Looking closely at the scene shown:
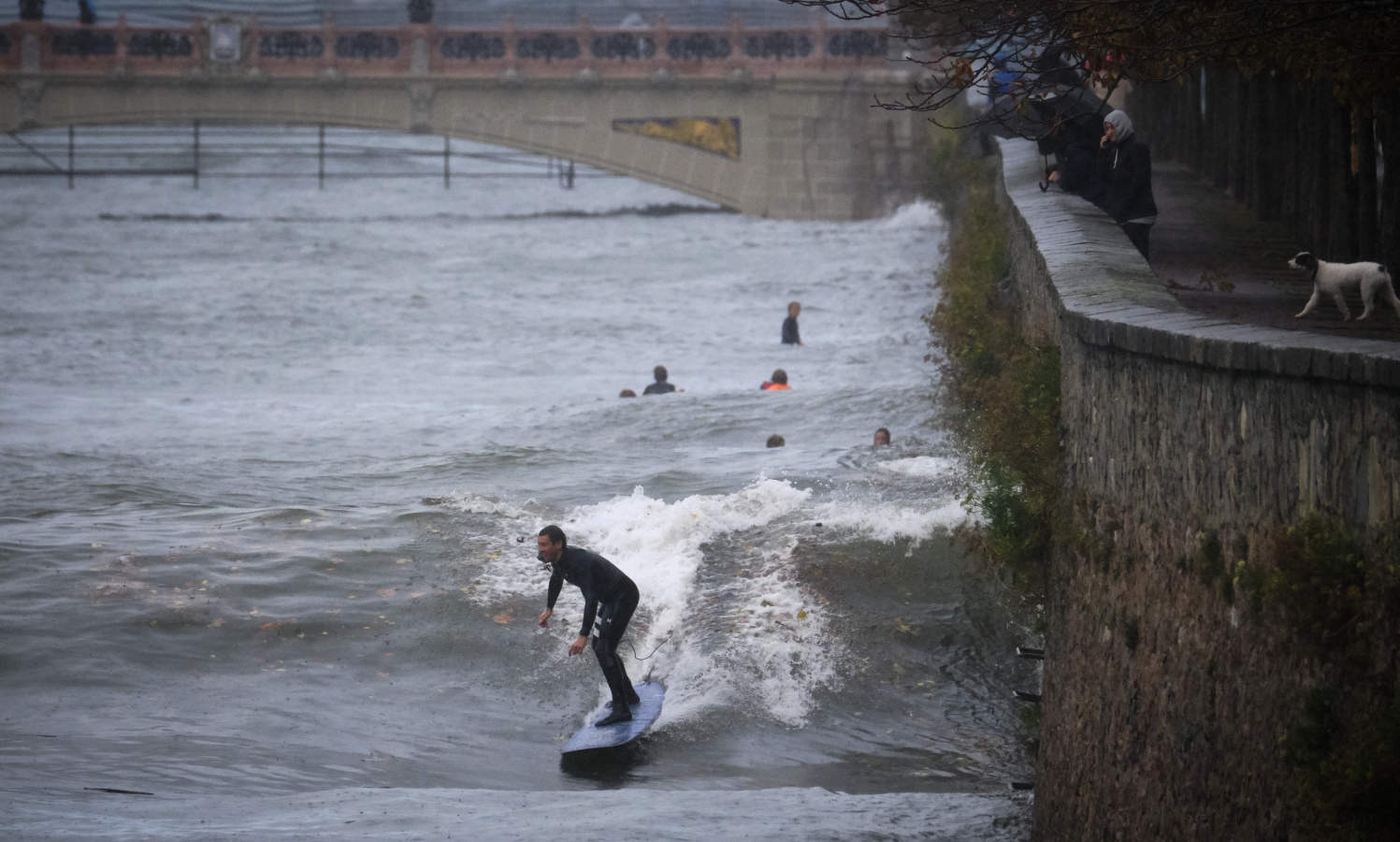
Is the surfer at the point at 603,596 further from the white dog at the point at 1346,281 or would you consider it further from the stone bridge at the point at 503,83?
the stone bridge at the point at 503,83

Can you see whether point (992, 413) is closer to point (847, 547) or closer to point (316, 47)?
point (847, 547)

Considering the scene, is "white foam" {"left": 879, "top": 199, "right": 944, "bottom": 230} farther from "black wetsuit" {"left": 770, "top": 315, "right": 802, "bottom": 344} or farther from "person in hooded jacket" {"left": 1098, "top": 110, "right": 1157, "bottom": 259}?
"person in hooded jacket" {"left": 1098, "top": 110, "right": 1157, "bottom": 259}

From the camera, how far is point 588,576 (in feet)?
39.5

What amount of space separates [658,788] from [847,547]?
4511mm

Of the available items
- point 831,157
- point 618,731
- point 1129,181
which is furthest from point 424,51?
point 618,731

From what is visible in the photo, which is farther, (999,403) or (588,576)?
(588,576)

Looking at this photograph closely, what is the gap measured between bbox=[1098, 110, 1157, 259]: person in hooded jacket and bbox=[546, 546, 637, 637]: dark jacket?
435 cm

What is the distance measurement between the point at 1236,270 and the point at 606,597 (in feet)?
18.5

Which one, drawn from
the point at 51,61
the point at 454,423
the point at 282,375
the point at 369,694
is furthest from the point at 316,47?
the point at 369,694

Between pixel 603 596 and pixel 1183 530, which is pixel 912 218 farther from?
pixel 1183 530

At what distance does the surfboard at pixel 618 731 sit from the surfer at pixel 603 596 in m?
0.06

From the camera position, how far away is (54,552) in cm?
1588

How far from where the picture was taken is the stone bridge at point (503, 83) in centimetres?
4956

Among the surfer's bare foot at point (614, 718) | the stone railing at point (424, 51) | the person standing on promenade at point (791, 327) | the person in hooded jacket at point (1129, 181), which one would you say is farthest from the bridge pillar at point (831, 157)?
the surfer's bare foot at point (614, 718)
